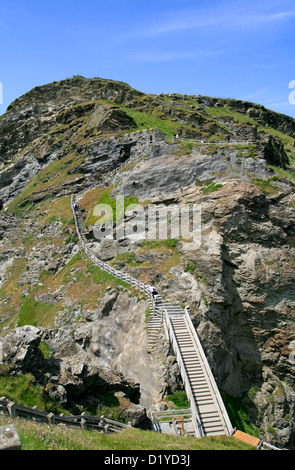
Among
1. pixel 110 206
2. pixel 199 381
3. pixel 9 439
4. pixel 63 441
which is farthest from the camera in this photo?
pixel 110 206

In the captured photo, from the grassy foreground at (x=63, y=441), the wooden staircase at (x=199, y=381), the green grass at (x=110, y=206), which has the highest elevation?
the green grass at (x=110, y=206)

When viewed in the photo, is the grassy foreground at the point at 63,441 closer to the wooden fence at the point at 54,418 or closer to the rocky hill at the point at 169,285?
the wooden fence at the point at 54,418

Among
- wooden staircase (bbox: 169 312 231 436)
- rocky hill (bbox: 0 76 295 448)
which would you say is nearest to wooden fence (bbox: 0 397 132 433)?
rocky hill (bbox: 0 76 295 448)

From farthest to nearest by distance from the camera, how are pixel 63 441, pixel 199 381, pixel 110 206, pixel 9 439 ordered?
pixel 110 206
pixel 199 381
pixel 63 441
pixel 9 439

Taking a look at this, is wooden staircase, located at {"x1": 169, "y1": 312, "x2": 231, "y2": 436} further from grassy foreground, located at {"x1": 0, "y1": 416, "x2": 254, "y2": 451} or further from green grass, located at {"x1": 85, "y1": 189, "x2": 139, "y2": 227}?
green grass, located at {"x1": 85, "y1": 189, "x2": 139, "y2": 227}

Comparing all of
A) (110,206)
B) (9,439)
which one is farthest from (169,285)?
(9,439)

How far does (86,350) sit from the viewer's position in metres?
26.2

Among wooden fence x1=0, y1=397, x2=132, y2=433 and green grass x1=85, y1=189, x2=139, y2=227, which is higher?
green grass x1=85, y1=189, x2=139, y2=227

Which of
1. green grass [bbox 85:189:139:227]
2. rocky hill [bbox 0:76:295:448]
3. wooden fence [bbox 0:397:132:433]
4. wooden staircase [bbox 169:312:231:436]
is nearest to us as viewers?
wooden fence [bbox 0:397:132:433]

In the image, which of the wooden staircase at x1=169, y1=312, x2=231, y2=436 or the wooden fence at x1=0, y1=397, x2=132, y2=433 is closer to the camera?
the wooden fence at x1=0, y1=397, x2=132, y2=433

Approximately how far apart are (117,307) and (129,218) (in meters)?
11.5

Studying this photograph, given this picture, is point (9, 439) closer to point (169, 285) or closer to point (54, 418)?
point (54, 418)

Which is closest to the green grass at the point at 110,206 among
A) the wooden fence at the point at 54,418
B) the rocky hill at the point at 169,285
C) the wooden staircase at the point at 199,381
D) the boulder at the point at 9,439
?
the rocky hill at the point at 169,285
